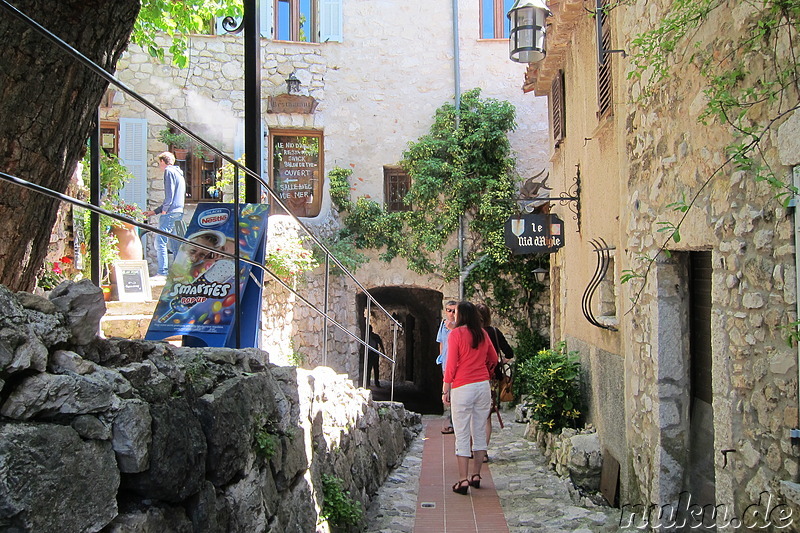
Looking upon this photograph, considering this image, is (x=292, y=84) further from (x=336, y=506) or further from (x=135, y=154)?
(x=336, y=506)

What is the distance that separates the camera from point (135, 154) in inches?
542

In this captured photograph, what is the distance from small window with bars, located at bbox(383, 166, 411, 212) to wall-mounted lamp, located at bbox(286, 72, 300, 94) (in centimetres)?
231

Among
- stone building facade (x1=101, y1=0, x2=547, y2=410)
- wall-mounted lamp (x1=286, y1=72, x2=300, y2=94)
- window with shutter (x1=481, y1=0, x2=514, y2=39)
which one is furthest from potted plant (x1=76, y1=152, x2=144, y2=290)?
window with shutter (x1=481, y1=0, x2=514, y2=39)

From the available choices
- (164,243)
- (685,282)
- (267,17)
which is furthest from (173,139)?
(685,282)

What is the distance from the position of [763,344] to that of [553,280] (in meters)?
8.64

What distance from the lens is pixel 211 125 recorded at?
14344mm

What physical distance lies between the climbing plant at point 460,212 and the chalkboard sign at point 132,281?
19.7 ft

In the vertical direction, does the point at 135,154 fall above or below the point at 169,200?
above

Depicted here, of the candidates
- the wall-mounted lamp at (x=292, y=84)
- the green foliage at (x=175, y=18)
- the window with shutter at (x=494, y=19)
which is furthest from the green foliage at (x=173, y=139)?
the green foliage at (x=175, y=18)

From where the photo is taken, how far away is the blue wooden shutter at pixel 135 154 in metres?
13.7

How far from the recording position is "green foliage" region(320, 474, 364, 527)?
14.0 ft

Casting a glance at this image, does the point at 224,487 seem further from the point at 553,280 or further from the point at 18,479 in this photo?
the point at 553,280

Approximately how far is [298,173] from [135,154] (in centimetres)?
308

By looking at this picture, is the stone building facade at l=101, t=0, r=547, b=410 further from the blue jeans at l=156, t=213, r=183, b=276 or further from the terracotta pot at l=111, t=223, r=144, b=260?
the terracotta pot at l=111, t=223, r=144, b=260
